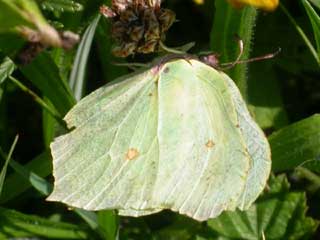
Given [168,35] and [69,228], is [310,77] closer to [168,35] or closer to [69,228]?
[168,35]

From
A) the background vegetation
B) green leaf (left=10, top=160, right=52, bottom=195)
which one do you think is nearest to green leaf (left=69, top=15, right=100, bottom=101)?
the background vegetation

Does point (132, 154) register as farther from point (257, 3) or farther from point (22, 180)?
point (257, 3)

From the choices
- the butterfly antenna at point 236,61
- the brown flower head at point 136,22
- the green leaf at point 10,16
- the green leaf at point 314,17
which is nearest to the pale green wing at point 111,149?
the brown flower head at point 136,22

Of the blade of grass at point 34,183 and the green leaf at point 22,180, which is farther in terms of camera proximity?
the green leaf at point 22,180

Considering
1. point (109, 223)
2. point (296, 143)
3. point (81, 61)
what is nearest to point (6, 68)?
point (81, 61)

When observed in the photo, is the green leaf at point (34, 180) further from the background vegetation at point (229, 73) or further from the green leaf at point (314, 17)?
the green leaf at point (314, 17)

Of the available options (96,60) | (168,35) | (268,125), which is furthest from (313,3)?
(96,60)
